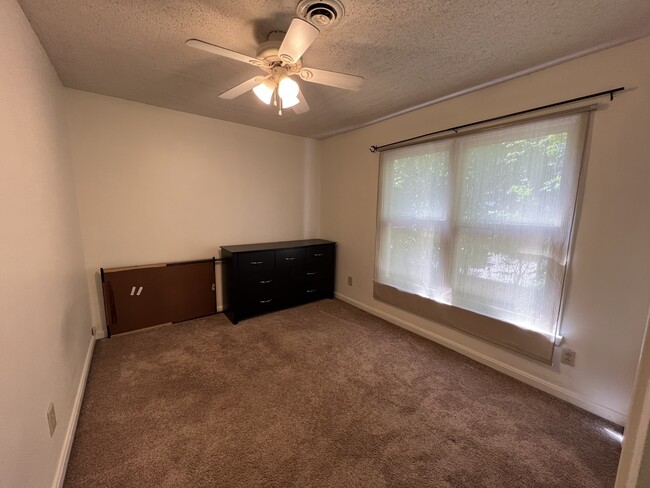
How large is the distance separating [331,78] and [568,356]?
8.17 feet

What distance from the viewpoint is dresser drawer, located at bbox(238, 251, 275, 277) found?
308cm

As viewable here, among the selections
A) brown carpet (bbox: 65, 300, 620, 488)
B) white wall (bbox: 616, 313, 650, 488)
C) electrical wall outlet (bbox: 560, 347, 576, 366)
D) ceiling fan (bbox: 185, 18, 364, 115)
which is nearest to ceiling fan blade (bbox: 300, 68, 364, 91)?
ceiling fan (bbox: 185, 18, 364, 115)

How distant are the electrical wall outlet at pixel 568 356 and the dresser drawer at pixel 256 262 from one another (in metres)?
2.76

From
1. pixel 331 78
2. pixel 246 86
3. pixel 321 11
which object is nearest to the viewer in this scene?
pixel 321 11

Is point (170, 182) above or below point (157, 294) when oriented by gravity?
above

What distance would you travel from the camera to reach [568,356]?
1931 mm

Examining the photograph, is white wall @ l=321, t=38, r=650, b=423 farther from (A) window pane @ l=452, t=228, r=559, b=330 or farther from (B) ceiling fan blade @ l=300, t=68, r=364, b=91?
(B) ceiling fan blade @ l=300, t=68, r=364, b=91

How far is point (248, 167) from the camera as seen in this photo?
11.7 ft

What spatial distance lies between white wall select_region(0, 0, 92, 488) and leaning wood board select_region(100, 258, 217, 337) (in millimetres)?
789

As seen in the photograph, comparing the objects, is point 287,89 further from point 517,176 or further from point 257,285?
point 257,285

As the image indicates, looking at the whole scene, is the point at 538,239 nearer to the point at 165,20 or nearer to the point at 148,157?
the point at 165,20

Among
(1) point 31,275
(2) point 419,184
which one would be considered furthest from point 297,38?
(2) point 419,184

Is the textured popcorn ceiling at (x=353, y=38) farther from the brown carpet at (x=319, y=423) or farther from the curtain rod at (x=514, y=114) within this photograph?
the brown carpet at (x=319, y=423)

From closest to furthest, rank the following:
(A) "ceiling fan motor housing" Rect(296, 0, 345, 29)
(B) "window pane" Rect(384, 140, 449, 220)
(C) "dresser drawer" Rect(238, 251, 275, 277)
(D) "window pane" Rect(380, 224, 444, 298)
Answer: (A) "ceiling fan motor housing" Rect(296, 0, 345, 29), (B) "window pane" Rect(384, 140, 449, 220), (D) "window pane" Rect(380, 224, 444, 298), (C) "dresser drawer" Rect(238, 251, 275, 277)
